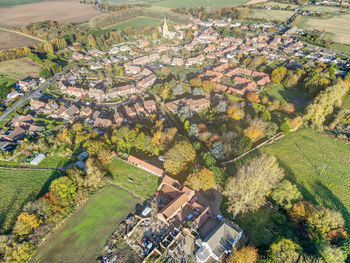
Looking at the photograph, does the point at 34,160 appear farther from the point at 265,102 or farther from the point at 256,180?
the point at 265,102

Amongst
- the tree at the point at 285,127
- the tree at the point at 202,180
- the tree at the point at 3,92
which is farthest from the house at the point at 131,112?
the tree at the point at 3,92

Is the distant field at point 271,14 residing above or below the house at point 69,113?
above

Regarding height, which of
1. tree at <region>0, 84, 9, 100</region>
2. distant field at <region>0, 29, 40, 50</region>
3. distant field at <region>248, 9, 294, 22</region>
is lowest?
tree at <region>0, 84, 9, 100</region>

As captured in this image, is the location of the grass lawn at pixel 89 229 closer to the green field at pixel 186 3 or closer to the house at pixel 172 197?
the house at pixel 172 197

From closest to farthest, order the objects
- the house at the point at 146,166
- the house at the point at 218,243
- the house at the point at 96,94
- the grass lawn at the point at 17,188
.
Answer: the house at the point at 218,243 → the grass lawn at the point at 17,188 → the house at the point at 146,166 → the house at the point at 96,94

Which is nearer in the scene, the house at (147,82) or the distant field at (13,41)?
the house at (147,82)

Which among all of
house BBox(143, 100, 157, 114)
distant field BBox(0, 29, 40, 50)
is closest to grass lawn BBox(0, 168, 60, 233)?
house BBox(143, 100, 157, 114)

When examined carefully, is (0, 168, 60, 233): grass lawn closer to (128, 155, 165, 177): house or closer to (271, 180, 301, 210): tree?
(128, 155, 165, 177): house
